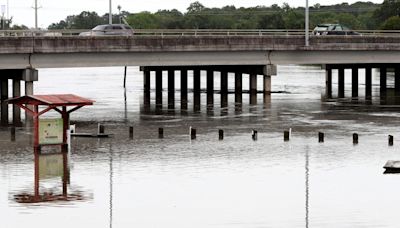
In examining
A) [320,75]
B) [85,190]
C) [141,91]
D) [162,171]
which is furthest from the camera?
[320,75]

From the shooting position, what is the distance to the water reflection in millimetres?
40406

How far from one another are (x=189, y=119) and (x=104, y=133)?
10586mm

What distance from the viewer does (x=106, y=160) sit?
164 feet

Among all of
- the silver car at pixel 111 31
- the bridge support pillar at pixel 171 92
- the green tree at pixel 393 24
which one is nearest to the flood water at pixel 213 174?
the bridge support pillar at pixel 171 92

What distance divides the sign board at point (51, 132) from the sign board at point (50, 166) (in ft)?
5.73

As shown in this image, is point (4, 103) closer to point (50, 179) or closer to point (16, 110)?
point (16, 110)

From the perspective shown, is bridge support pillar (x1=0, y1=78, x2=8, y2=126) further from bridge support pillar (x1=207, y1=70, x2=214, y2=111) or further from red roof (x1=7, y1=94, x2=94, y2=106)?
red roof (x1=7, y1=94, x2=94, y2=106)

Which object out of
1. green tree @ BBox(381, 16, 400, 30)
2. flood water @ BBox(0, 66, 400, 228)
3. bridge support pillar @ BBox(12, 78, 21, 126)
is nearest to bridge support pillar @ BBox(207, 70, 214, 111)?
flood water @ BBox(0, 66, 400, 228)

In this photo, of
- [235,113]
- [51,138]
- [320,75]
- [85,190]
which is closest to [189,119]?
[235,113]

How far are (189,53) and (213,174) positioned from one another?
39.2m

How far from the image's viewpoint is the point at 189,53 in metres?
84.4

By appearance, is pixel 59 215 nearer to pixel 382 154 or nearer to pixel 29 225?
pixel 29 225

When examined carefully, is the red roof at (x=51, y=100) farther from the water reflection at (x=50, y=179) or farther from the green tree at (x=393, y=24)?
the green tree at (x=393, y=24)

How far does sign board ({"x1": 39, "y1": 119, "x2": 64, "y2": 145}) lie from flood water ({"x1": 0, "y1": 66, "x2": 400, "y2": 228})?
143cm
